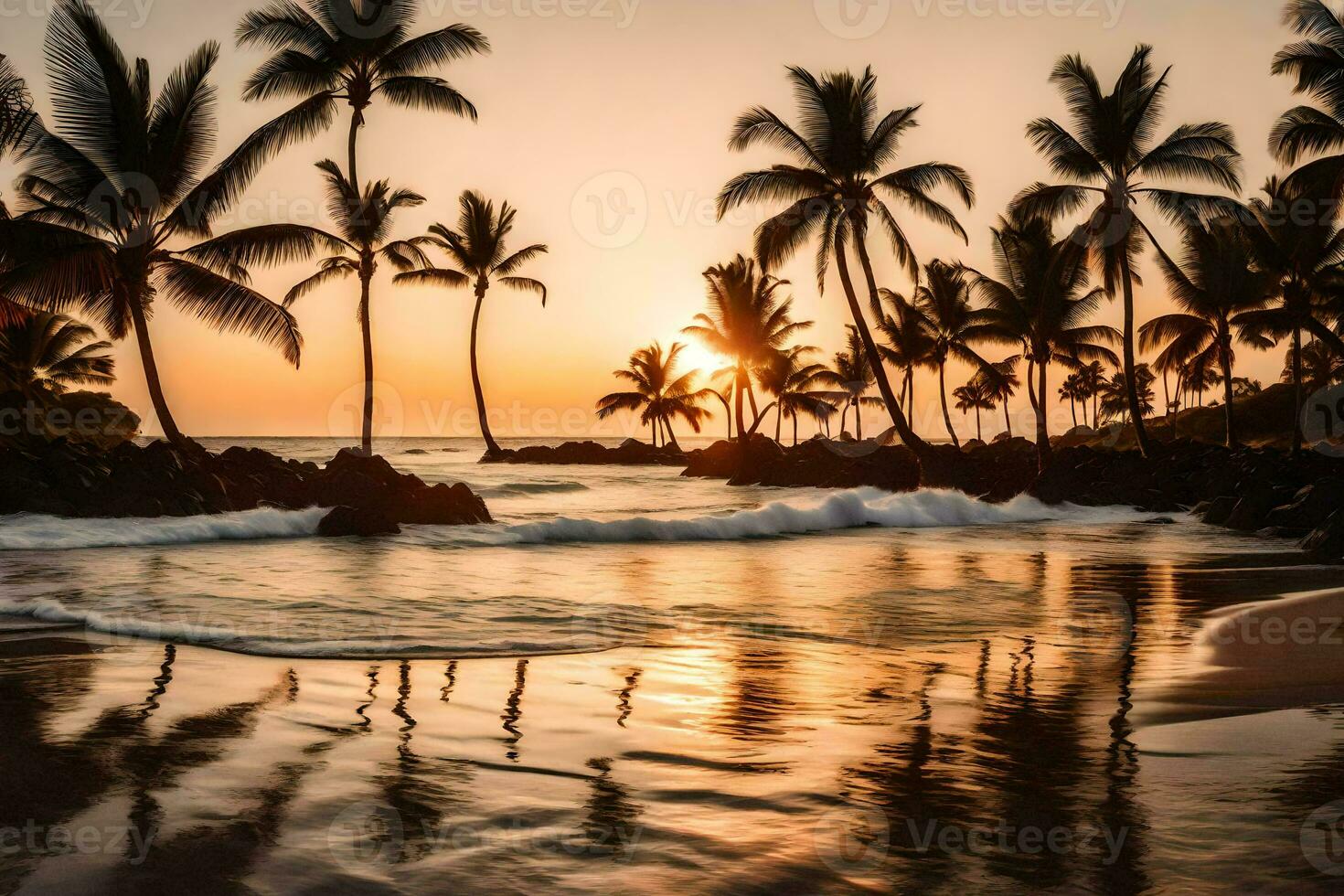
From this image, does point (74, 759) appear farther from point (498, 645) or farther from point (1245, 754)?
point (1245, 754)

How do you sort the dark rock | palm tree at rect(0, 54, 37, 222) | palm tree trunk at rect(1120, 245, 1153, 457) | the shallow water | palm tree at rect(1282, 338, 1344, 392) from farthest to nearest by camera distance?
palm tree at rect(1282, 338, 1344, 392)
palm tree trunk at rect(1120, 245, 1153, 457)
the dark rock
palm tree at rect(0, 54, 37, 222)
the shallow water

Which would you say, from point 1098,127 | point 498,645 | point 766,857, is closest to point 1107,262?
point 1098,127

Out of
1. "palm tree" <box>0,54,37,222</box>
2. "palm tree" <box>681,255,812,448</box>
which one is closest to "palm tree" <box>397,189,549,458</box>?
"palm tree" <box>681,255,812,448</box>

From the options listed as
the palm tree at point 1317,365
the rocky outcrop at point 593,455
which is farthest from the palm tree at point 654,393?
the palm tree at point 1317,365

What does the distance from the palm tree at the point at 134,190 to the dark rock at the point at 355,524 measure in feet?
12.7

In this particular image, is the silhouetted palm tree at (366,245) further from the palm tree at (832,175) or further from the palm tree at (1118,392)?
the palm tree at (1118,392)

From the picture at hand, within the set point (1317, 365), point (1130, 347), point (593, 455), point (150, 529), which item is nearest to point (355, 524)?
point (150, 529)

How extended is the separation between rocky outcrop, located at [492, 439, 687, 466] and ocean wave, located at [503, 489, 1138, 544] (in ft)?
116

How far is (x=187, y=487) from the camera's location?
19.7m

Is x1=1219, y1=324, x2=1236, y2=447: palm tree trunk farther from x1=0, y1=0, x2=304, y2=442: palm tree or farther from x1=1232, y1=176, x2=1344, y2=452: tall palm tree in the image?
x1=0, y1=0, x2=304, y2=442: palm tree

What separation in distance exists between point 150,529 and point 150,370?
5667mm

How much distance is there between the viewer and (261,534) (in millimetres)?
17859

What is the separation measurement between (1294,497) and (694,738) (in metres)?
18.7

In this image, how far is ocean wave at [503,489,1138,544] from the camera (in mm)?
19688
